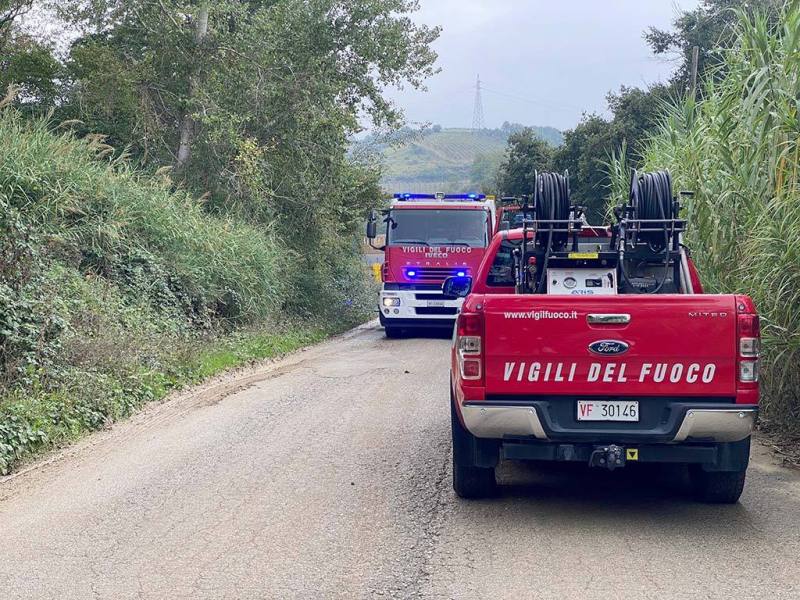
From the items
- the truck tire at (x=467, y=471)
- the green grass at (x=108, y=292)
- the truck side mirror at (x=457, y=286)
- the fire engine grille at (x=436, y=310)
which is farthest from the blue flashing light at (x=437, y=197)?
the truck tire at (x=467, y=471)

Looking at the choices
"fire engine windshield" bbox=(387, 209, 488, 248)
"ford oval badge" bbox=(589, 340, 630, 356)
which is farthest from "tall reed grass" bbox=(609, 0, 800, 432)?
"fire engine windshield" bbox=(387, 209, 488, 248)

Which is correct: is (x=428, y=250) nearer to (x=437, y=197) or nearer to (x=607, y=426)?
(x=437, y=197)

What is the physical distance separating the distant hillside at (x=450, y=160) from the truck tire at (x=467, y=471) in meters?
86.1

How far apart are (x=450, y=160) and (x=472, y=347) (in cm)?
13912

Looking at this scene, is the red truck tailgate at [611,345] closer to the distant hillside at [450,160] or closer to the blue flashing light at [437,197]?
the blue flashing light at [437,197]

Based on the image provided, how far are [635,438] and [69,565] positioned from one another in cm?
370

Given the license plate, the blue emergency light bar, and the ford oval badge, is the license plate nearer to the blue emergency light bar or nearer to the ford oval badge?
the ford oval badge

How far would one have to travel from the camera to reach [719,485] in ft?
23.4

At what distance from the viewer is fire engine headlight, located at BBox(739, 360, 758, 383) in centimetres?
643

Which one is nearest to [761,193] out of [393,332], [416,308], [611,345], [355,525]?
[611,345]

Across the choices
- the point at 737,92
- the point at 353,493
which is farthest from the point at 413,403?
the point at 737,92

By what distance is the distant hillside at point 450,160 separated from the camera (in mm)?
106512

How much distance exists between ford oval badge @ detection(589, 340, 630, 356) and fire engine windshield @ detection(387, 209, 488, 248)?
47.3 ft

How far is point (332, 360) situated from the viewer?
55.8 ft
